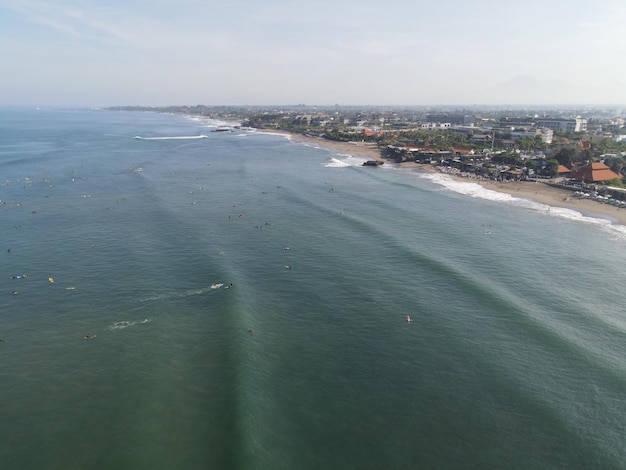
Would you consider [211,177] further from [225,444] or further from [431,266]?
[225,444]

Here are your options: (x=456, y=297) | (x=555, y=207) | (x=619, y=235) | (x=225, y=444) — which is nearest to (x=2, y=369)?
(x=225, y=444)

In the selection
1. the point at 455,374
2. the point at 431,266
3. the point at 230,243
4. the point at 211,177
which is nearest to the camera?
the point at 455,374

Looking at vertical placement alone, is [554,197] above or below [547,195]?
below

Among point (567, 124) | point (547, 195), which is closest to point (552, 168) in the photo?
point (547, 195)

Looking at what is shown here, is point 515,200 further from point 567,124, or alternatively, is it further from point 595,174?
point 567,124

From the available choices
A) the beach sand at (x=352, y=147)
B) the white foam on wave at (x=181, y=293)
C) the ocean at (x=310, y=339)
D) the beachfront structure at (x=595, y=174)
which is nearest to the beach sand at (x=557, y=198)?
the ocean at (x=310, y=339)

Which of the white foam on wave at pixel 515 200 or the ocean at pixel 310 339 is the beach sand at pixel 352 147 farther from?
the ocean at pixel 310 339

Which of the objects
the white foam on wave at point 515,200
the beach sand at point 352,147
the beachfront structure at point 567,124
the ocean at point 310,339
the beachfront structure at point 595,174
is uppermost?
the beachfront structure at point 567,124
